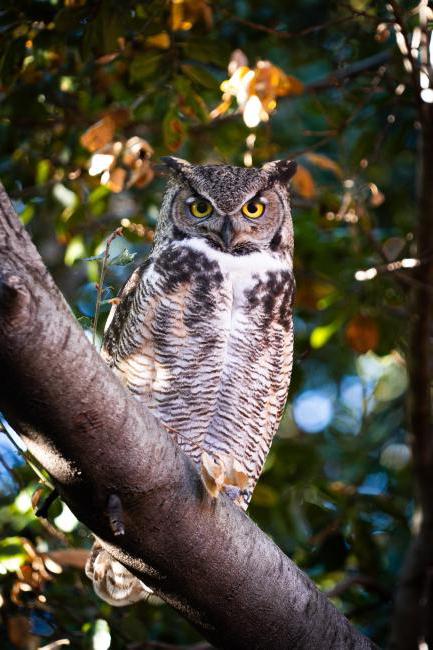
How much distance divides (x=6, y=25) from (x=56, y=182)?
61 centimetres

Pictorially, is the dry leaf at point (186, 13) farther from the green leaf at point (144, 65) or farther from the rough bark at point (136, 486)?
the rough bark at point (136, 486)

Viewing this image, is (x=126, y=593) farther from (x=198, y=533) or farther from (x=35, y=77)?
(x=35, y=77)

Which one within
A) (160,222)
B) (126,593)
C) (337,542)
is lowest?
(337,542)

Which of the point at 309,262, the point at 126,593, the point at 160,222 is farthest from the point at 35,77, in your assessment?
the point at 126,593

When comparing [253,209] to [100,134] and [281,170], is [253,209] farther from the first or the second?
[100,134]

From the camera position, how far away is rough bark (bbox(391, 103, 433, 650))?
2092mm

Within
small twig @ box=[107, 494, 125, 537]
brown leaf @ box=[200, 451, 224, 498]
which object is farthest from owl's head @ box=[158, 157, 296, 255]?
small twig @ box=[107, 494, 125, 537]

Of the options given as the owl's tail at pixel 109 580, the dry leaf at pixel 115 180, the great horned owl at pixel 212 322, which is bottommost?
the owl's tail at pixel 109 580

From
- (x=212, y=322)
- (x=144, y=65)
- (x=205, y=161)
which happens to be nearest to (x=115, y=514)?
(x=212, y=322)

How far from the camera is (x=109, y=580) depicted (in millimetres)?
2281

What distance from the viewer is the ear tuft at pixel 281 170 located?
8.11 ft

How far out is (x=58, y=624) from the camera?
2.40m

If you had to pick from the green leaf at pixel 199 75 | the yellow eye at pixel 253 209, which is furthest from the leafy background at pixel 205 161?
the yellow eye at pixel 253 209

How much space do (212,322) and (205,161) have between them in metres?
1.67
